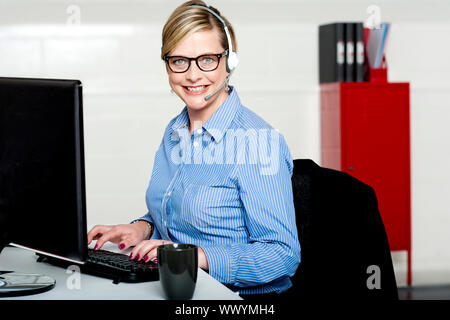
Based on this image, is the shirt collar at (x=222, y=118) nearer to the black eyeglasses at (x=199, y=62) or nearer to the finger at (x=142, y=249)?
the black eyeglasses at (x=199, y=62)

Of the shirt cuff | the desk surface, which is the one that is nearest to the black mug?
the desk surface

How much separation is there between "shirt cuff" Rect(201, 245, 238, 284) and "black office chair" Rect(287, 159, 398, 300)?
0.73 feet

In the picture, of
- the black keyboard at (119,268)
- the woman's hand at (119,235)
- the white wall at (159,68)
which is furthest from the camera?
the white wall at (159,68)

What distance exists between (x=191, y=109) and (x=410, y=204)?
213cm

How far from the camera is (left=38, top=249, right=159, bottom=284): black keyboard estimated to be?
3.60 ft

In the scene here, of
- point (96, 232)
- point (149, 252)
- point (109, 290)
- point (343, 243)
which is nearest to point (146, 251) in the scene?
point (149, 252)

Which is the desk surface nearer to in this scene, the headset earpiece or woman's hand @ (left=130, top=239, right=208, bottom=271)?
Answer: woman's hand @ (left=130, top=239, right=208, bottom=271)

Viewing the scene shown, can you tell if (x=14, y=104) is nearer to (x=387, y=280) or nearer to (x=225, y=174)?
(x=225, y=174)

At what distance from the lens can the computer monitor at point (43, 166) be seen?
93 cm

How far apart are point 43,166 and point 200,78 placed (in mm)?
714

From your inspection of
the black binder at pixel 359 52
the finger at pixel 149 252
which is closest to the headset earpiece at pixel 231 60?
the finger at pixel 149 252

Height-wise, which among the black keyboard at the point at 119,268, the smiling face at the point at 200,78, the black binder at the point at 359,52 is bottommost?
the black keyboard at the point at 119,268

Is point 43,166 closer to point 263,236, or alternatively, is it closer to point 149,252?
point 149,252

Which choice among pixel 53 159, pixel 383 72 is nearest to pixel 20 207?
pixel 53 159
